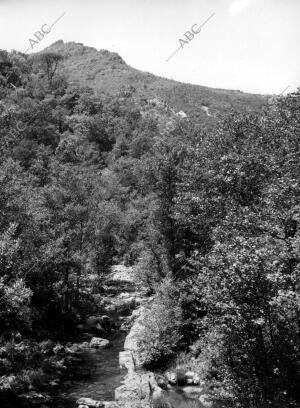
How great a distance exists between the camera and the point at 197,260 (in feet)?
108

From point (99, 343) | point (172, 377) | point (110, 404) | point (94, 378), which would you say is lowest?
point (94, 378)

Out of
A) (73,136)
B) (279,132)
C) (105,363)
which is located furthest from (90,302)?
(73,136)

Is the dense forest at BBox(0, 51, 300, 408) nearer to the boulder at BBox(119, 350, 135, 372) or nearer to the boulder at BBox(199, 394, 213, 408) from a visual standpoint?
the boulder at BBox(199, 394, 213, 408)

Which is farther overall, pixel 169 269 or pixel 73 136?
pixel 73 136

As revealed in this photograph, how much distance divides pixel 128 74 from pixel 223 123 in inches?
6121

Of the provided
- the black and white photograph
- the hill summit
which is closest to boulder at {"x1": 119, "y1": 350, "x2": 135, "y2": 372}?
the black and white photograph

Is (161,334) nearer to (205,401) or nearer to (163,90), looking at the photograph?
(205,401)

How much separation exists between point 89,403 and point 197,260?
14.1m

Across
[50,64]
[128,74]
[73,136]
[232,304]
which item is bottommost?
[232,304]

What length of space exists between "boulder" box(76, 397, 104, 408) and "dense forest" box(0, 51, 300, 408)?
11.6ft

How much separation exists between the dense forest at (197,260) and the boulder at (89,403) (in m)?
3.52

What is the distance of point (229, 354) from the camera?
1861 cm

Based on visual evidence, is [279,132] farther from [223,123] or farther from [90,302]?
[90,302]

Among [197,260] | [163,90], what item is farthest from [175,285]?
[163,90]
